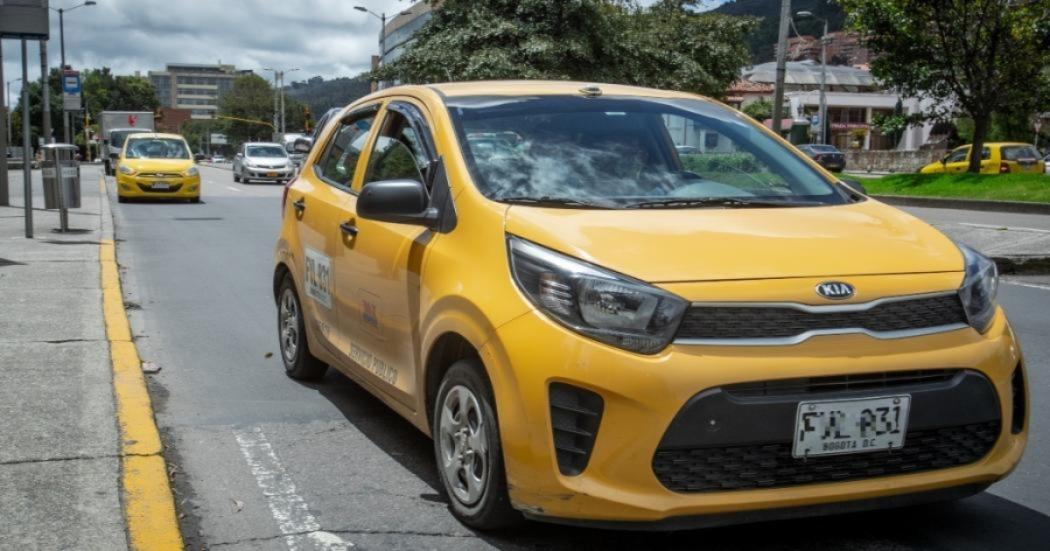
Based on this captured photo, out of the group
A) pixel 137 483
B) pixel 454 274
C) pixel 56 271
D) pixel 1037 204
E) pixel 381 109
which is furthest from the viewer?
pixel 1037 204

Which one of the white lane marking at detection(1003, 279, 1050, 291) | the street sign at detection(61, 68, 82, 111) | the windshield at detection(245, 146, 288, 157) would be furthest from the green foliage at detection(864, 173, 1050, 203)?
the windshield at detection(245, 146, 288, 157)

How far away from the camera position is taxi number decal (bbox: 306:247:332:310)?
220 inches

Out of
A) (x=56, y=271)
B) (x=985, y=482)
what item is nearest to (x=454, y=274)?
(x=985, y=482)

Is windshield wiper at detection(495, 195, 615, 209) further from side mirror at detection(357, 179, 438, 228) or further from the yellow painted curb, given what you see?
the yellow painted curb

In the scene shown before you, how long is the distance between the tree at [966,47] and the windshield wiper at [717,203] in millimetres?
23165

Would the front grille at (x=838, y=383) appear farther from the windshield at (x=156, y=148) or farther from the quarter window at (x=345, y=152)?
the windshield at (x=156, y=148)

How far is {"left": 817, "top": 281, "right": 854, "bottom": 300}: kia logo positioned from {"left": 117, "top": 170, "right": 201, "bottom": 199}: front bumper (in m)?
23.9

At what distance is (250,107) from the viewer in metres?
147

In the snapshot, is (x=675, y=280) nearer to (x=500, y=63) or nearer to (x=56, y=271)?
(x=56, y=271)

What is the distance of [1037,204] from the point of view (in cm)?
2075

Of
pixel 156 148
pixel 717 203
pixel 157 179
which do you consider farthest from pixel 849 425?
pixel 156 148

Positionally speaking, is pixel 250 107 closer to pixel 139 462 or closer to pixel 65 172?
pixel 65 172

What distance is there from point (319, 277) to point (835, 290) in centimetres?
295

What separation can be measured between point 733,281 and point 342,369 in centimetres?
261
